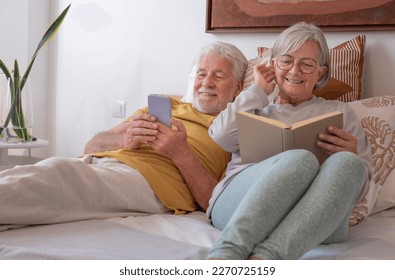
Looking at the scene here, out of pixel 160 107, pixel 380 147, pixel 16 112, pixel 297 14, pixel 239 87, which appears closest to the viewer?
pixel 160 107

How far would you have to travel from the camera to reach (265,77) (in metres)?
1.68

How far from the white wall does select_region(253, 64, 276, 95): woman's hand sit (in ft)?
2.02

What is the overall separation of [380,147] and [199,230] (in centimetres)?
64

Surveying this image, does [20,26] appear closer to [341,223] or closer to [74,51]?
[74,51]

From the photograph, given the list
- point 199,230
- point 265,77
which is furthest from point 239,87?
point 199,230

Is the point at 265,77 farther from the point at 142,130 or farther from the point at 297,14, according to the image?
the point at 297,14

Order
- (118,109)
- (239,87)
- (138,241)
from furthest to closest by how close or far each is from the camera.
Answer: (118,109) → (239,87) → (138,241)

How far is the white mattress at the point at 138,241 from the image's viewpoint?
1210 mm

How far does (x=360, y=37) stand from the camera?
1994 millimetres

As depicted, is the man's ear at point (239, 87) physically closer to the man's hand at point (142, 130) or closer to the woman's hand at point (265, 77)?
the woman's hand at point (265, 77)

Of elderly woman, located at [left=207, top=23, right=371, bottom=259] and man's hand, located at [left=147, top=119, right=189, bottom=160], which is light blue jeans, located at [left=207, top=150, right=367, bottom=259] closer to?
elderly woman, located at [left=207, top=23, right=371, bottom=259]

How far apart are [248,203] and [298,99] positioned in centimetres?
61
